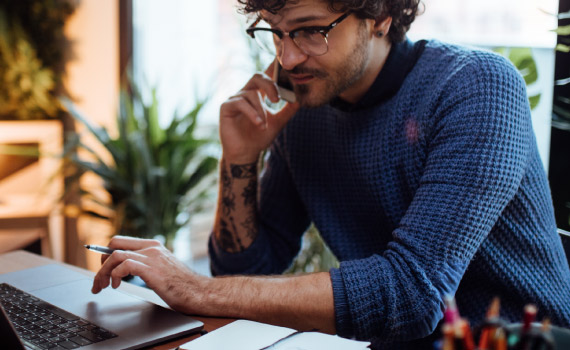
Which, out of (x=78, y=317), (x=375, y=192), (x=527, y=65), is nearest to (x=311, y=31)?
(x=375, y=192)

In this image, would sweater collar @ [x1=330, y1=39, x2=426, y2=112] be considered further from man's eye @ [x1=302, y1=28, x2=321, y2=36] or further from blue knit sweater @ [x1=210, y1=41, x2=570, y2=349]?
man's eye @ [x1=302, y1=28, x2=321, y2=36]

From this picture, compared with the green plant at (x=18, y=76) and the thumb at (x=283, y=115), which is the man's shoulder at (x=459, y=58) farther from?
the green plant at (x=18, y=76)

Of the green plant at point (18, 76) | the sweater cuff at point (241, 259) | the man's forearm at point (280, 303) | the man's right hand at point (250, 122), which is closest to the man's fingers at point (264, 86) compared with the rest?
the man's right hand at point (250, 122)

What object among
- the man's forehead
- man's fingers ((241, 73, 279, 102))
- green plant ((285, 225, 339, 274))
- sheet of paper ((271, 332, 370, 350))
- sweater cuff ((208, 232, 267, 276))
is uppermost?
the man's forehead

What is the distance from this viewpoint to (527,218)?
1177 millimetres

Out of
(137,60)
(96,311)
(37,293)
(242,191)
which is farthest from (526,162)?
(137,60)

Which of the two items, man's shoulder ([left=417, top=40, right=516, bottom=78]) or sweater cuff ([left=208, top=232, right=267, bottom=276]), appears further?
sweater cuff ([left=208, top=232, right=267, bottom=276])

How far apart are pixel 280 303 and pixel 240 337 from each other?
142 mm

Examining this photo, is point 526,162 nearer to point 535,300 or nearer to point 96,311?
point 535,300

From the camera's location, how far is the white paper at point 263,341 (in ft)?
2.69

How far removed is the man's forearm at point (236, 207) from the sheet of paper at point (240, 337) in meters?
0.55

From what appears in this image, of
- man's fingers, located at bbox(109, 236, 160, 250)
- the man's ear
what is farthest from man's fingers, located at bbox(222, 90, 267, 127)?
man's fingers, located at bbox(109, 236, 160, 250)

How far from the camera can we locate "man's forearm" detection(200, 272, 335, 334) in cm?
99

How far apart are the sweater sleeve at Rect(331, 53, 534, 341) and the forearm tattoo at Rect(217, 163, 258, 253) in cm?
48
